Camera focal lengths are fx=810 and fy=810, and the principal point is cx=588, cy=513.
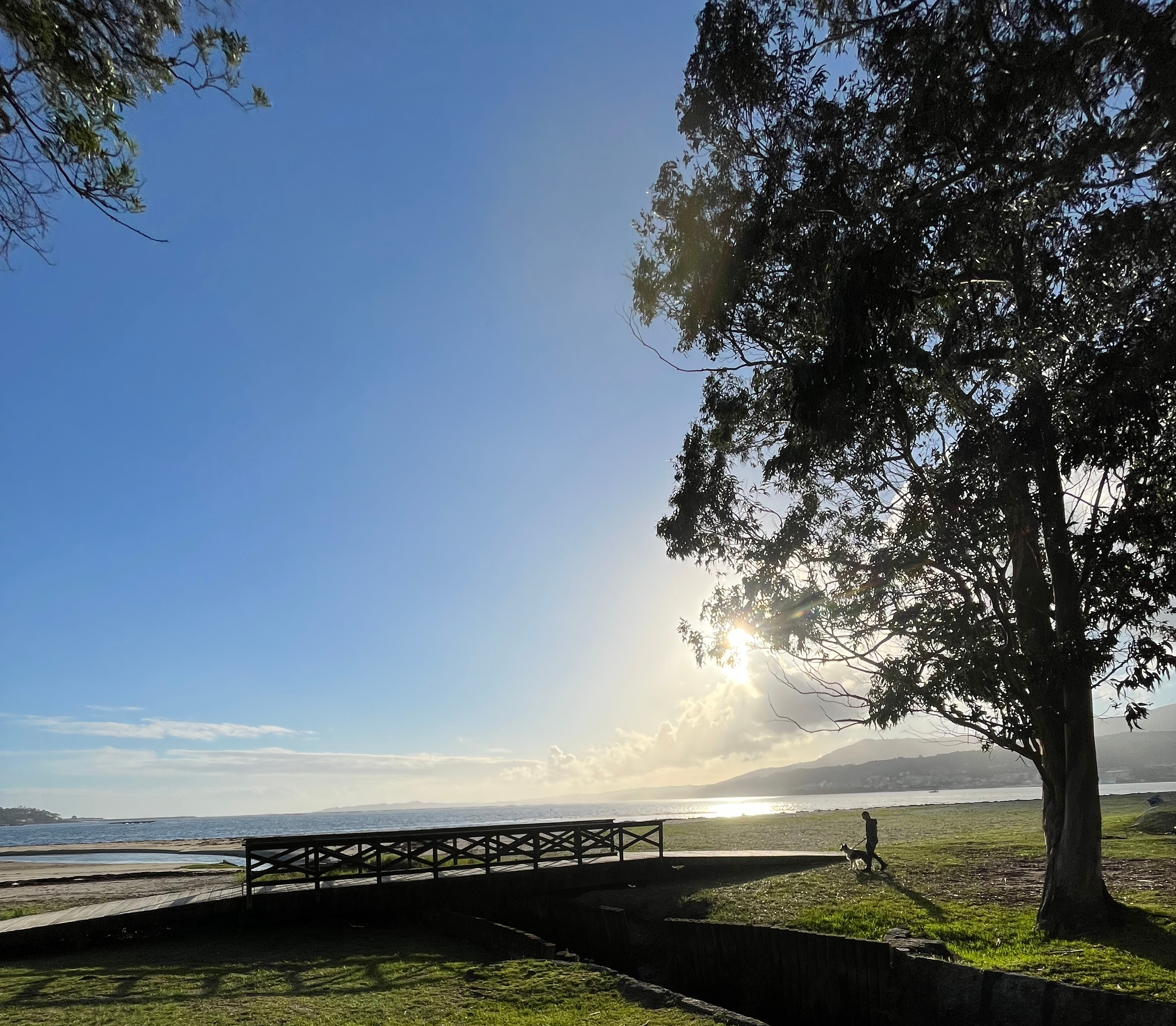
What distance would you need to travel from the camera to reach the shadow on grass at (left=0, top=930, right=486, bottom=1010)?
10.0 m

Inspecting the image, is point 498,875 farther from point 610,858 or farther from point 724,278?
point 724,278

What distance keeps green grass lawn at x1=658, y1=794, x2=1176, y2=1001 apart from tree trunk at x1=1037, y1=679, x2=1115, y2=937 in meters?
0.39

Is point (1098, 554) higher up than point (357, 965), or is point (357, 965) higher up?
point (1098, 554)

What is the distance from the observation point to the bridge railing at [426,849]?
53.1 feet

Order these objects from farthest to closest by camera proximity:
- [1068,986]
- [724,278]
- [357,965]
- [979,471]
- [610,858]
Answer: [610,858] → [724,278] → [979,471] → [357,965] → [1068,986]

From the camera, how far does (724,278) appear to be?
14.8 m

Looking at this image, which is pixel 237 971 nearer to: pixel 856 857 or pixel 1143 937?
pixel 856 857

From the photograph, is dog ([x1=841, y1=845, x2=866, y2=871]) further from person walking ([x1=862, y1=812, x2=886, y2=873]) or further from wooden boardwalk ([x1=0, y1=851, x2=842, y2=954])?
wooden boardwalk ([x1=0, y1=851, x2=842, y2=954])

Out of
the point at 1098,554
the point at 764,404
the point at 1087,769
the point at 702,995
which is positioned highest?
the point at 764,404

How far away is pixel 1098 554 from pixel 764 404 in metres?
7.23

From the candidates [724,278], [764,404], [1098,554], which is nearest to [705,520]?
[764,404]

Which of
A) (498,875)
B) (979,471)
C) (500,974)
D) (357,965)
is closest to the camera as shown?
(500,974)

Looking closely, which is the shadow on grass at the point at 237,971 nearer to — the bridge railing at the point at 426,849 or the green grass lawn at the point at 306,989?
the green grass lawn at the point at 306,989

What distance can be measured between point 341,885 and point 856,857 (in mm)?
10814
